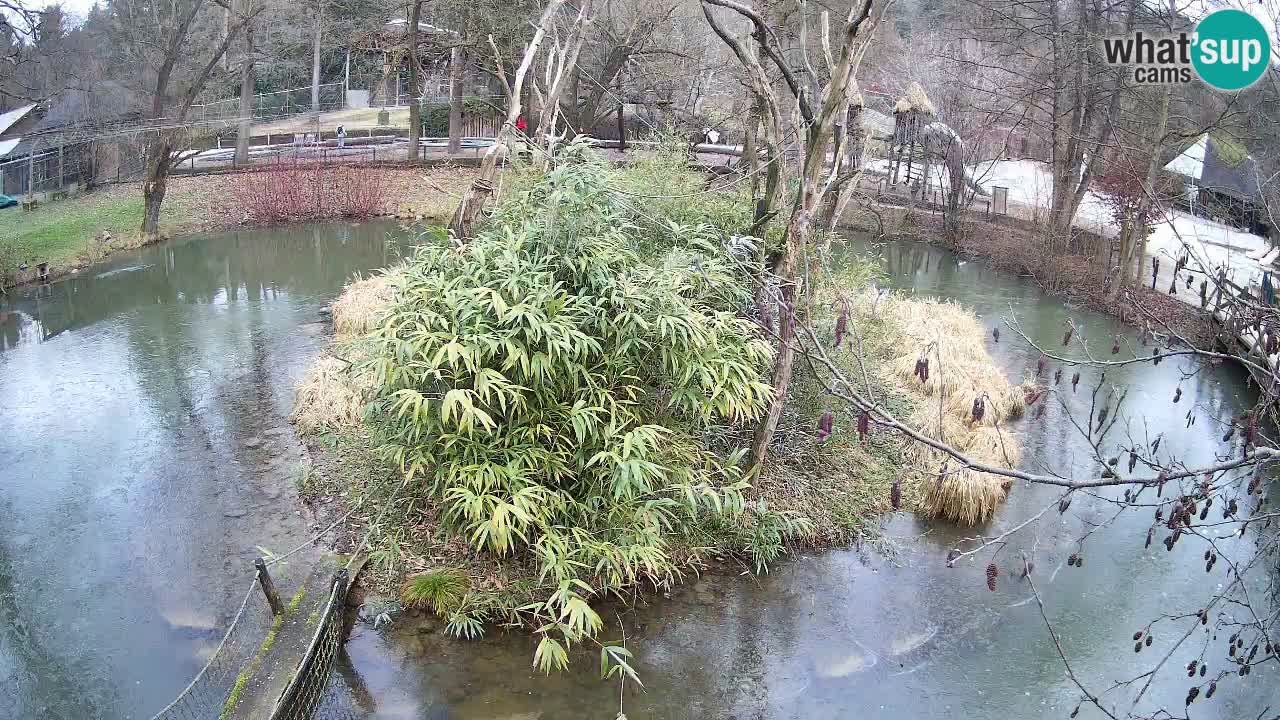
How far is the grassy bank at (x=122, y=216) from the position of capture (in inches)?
530

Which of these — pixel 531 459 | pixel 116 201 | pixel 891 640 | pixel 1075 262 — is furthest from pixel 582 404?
pixel 116 201

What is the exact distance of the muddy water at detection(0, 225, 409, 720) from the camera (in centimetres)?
550

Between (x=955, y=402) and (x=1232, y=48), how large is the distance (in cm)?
377

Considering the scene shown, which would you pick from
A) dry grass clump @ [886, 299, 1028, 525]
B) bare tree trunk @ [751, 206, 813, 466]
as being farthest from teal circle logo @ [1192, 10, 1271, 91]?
bare tree trunk @ [751, 206, 813, 466]

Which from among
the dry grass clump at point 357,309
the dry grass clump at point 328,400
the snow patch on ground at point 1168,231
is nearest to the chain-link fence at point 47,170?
the dry grass clump at point 357,309

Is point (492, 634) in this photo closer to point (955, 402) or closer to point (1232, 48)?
point (955, 402)

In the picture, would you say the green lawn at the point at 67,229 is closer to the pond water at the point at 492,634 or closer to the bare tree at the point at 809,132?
→ the pond water at the point at 492,634

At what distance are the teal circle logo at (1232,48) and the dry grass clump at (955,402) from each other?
→ 3190mm

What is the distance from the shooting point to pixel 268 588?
5383 mm

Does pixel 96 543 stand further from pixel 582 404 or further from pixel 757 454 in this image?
pixel 757 454

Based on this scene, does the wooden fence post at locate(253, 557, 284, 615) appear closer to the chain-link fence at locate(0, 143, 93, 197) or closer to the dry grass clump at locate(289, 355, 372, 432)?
the dry grass clump at locate(289, 355, 372, 432)

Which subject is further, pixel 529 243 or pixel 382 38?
pixel 382 38

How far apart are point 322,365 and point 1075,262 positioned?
35.1ft

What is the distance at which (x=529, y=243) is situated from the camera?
20.2 feet
